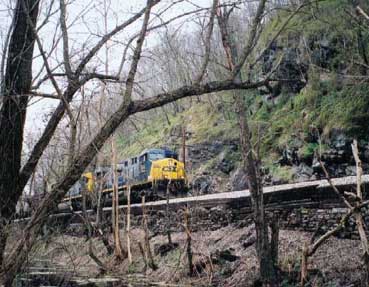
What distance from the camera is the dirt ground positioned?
9314 millimetres

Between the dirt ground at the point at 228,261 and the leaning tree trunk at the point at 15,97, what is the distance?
1.77 m

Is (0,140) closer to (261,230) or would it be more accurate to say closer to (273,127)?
(261,230)

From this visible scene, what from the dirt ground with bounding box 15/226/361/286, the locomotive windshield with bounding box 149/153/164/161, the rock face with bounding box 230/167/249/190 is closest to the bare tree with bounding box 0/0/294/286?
the dirt ground with bounding box 15/226/361/286

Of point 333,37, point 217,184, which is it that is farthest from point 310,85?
point 217,184

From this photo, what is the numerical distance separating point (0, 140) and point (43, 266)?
13.0 m

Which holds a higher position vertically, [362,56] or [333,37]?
[333,37]

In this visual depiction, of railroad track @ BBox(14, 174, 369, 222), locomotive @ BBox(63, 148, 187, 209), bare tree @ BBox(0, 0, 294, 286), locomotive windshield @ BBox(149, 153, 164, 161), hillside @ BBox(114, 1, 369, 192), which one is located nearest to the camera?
bare tree @ BBox(0, 0, 294, 286)

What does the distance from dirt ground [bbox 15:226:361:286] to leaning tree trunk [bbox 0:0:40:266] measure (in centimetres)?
177

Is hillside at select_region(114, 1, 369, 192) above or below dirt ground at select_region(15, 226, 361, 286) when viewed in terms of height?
above

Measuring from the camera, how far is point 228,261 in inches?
482

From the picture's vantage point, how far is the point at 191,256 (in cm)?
1271

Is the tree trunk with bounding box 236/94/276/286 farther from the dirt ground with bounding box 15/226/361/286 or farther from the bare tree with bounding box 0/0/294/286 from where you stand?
the bare tree with bounding box 0/0/294/286

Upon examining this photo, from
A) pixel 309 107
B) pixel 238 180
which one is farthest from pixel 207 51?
pixel 238 180

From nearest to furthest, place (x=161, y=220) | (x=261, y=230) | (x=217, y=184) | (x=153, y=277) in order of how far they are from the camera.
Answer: (x=261, y=230), (x=153, y=277), (x=161, y=220), (x=217, y=184)
